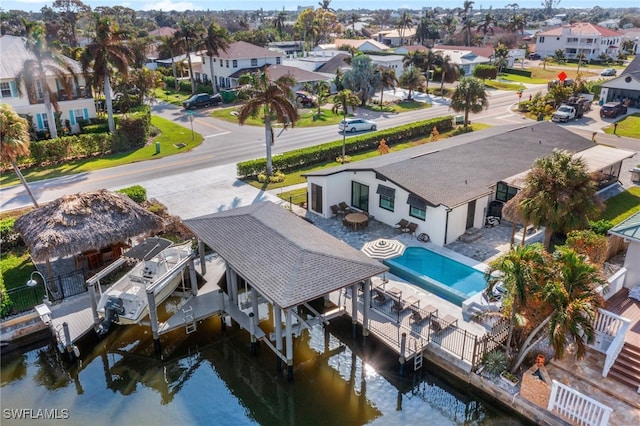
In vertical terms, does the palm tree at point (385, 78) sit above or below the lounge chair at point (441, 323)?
above

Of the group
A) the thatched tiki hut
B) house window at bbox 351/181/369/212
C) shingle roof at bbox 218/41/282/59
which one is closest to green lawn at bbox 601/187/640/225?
house window at bbox 351/181/369/212

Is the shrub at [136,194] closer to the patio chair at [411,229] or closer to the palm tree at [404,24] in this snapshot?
the patio chair at [411,229]

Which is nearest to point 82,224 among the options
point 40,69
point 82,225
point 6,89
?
point 82,225

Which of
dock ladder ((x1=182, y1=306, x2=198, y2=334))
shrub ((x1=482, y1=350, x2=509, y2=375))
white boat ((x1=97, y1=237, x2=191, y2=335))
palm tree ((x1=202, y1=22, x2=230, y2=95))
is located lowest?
dock ladder ((x1=182, y1=306, x2=198, y2=334))

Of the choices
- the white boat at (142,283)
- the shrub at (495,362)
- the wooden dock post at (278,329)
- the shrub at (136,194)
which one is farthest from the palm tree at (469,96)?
the wooden dock post at (278,329)

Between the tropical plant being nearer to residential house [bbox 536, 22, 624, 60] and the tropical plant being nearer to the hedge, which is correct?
the hedge
